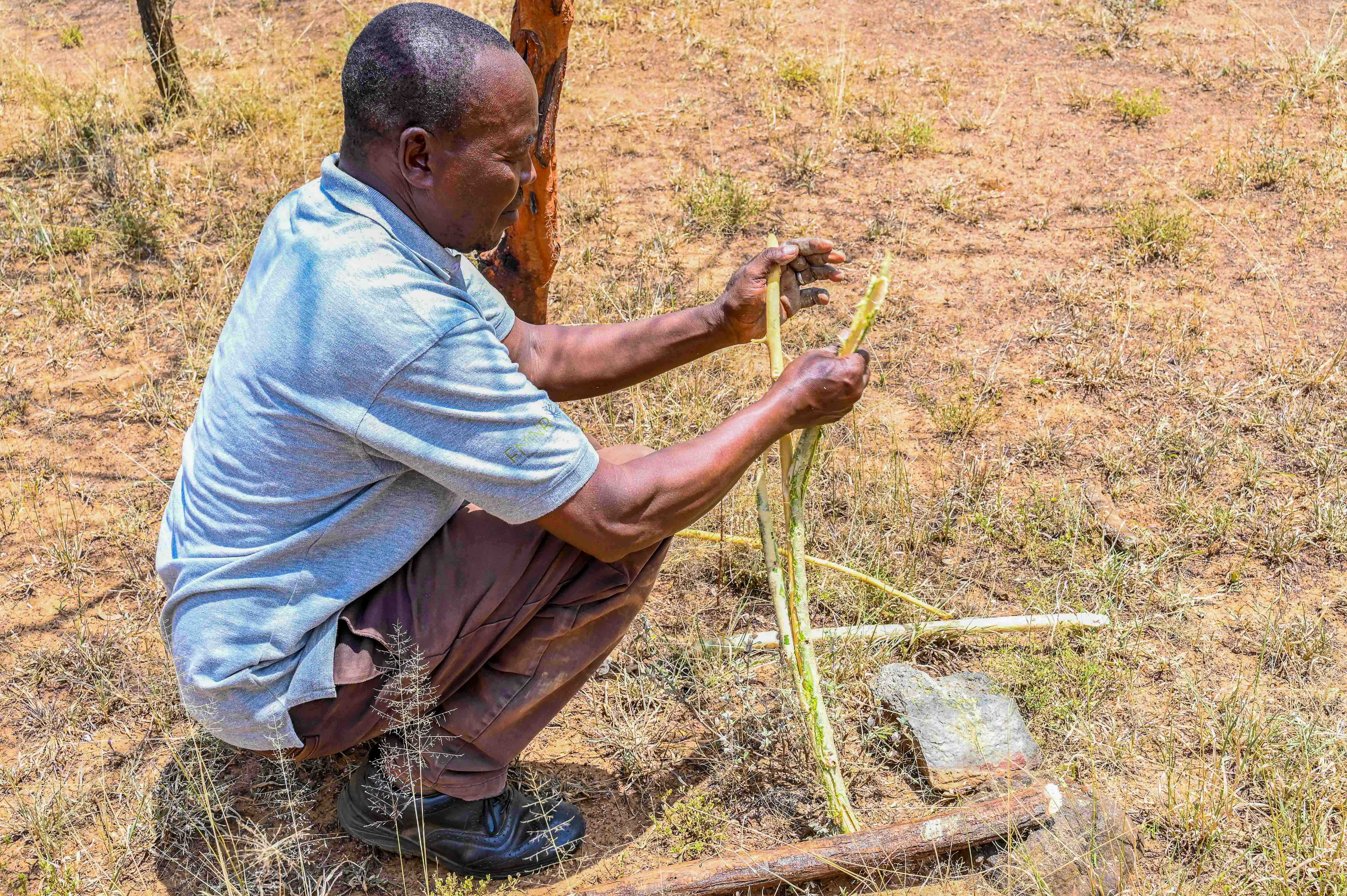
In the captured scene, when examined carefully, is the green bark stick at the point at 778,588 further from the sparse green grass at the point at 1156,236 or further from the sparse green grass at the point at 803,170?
the sparse green grass at the point at 803,170

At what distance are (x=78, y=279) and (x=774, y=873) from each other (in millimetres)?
3725

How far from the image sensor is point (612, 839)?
254cm

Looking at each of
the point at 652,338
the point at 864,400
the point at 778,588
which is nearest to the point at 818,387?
the point at 778,588

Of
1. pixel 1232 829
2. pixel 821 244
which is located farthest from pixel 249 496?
pixel 1232 829

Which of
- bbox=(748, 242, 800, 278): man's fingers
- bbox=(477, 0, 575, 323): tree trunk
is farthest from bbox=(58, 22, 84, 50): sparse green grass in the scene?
bbox=(748, 242, 800, 278): man's fingers

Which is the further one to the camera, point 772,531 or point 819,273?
point 819,273

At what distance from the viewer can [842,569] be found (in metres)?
2.98

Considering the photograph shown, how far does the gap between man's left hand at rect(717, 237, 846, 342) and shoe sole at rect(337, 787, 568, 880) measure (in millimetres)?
1323

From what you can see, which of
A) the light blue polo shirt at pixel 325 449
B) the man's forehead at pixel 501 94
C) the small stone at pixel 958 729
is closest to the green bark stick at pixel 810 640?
the small stone at pixel 958 729

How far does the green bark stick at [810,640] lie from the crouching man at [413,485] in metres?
0.18

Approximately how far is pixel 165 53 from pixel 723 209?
3.02 meters

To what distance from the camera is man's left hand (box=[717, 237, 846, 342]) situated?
2.60 m

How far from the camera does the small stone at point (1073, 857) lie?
88.4 inches

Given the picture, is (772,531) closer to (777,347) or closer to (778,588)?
(778,588)
